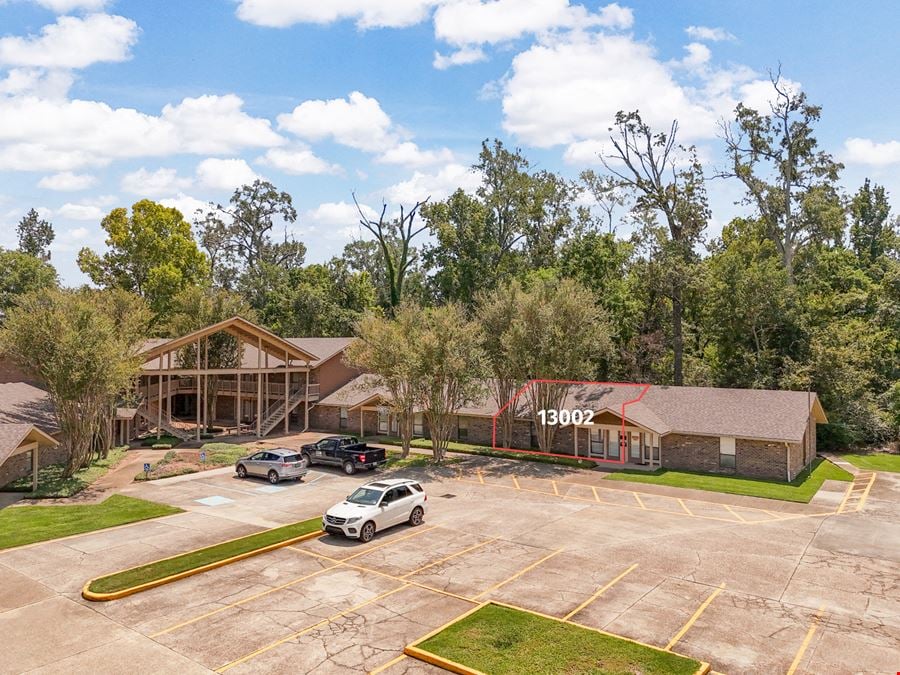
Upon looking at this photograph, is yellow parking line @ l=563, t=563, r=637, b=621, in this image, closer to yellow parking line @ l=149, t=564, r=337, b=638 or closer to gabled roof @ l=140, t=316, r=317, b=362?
yellow parking line @ l=149, t=564, r=337, b=638

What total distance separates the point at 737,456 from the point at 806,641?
2097 centimetres

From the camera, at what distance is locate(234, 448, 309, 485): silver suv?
101 ft

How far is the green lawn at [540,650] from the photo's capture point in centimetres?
1267

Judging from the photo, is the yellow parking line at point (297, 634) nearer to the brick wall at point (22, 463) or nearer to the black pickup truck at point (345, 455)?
the black pickup truck at point (345, 455)

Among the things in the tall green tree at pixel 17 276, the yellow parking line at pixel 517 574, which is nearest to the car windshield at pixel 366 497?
the yellow parking line at pixel 517 574

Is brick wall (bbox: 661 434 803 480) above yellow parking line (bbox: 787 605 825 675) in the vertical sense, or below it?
above

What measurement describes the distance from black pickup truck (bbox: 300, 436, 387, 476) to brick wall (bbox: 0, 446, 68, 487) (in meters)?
12.0

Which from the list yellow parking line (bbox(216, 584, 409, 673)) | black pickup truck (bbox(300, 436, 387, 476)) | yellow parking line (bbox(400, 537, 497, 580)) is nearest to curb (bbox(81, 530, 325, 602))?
yellow parking line (bbox(400, 537, 497, 580))

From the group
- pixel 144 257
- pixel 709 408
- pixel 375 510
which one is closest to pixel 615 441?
pixel 709 408

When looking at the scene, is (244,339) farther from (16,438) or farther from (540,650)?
(540,650)

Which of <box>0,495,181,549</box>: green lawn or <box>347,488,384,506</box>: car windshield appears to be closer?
<box>0,495,181,549</box>: green lawn

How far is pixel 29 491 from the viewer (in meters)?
28.1

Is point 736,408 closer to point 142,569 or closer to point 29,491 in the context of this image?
point 142,569

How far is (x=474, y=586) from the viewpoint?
1744 centimetres
